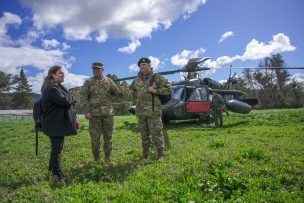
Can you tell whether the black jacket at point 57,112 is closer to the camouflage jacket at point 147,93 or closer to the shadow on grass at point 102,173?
the shadow on grass at point 102,173

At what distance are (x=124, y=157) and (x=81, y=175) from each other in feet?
6.55

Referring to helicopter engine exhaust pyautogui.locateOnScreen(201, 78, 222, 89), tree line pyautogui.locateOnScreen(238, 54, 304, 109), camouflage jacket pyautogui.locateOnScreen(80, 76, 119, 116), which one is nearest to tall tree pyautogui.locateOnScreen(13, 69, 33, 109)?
tree line pyautogui.locateOnScreen(238, 54, 304, 109)

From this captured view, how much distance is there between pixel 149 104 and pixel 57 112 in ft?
7.19

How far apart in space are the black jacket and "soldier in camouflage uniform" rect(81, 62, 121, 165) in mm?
1054

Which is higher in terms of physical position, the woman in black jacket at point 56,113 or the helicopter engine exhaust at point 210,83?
the helicopter engine exhaust at point 210,83

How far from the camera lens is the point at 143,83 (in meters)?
7.34

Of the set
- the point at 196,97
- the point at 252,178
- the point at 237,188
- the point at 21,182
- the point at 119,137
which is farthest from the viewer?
the point at 196,97

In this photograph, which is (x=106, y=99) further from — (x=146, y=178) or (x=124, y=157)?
(x=146, y=178)

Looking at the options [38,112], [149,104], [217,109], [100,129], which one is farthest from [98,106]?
[217,109]

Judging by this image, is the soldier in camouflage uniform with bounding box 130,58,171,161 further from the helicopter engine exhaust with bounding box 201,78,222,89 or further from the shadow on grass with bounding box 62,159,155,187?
the helicopter engine exhaust with bounding box 201,78,222,89

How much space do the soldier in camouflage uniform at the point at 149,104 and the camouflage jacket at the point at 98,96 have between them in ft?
1.99

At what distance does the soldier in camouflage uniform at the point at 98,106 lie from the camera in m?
7.04

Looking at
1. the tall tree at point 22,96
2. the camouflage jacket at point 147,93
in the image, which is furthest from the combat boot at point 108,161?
the tall tree at point 22,96

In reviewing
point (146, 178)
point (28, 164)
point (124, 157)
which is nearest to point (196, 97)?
point (124, 157)
